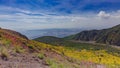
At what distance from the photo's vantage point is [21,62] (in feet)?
58.5

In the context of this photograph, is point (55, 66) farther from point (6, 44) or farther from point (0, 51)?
point (6, 44)

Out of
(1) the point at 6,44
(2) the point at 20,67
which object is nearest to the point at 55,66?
(2) the point at 20,67

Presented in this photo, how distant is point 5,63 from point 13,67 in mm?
Answer: 1043

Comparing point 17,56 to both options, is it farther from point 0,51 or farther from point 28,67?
point 28,67

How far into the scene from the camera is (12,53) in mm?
19953

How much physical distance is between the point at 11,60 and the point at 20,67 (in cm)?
203

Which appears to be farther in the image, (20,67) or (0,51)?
(0,51)

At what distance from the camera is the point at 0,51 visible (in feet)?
58.7

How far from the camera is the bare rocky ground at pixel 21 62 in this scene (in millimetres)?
16016

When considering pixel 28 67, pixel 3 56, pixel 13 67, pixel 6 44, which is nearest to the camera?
pixel 13 67

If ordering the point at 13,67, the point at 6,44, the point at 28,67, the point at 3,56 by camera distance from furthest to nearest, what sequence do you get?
the point at 6,44, the point at 3,56, the point at 28,67, the point at 13,67

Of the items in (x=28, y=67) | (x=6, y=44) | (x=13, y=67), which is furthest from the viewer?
(x=6, y=44)

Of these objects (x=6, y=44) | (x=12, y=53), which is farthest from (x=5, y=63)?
(x=6, y=44)

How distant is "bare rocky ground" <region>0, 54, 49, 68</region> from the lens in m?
16.0
